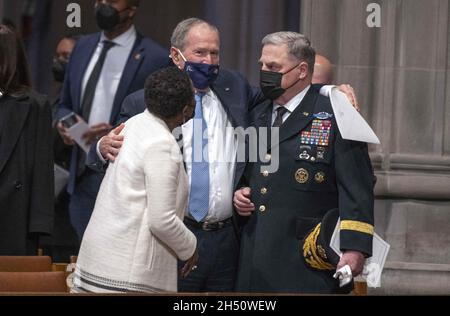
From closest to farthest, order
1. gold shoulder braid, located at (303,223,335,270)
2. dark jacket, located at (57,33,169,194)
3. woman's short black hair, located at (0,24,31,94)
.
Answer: gold shoulder braid, located at (303,223,335,270) < woman's short black hair, located at (0,24,31,94) < dark jacket, located at (57,33,169,194)

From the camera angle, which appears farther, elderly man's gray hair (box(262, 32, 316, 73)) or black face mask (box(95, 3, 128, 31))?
black face mask (box(95, 3, 128, 31))

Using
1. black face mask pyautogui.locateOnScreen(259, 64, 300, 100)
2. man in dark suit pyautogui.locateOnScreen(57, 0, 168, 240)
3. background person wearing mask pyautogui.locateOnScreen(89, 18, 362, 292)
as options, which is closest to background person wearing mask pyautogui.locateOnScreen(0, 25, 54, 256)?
background person wearing mask pyautogui.locateOnScreen(89, 18, 362, 292)

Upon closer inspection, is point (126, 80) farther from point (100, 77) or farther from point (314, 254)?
point (314, 254)

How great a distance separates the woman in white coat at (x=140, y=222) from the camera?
6.08 metres

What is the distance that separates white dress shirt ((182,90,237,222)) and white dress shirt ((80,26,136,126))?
3.73 ft

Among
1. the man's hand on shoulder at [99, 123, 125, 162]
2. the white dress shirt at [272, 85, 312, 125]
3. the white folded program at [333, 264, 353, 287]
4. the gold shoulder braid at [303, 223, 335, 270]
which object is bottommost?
the white folded program at [333, 264, 353, 287]

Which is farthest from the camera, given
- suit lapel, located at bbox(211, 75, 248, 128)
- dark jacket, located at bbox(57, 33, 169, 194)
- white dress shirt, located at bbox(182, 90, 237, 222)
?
dark jacket, located at bbox(57, 33, 169, 194)

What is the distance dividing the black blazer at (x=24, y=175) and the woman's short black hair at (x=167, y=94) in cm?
137

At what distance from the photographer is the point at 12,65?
7461 millimetres

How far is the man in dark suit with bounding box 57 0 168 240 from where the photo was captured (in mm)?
8156

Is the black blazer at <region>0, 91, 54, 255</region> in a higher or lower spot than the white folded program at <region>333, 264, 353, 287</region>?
higher

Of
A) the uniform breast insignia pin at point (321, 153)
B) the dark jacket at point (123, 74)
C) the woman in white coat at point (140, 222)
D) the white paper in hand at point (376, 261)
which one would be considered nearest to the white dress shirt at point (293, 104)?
the uniform breast insignia pin at point (321, 153)

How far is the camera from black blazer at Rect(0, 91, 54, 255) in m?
7.47

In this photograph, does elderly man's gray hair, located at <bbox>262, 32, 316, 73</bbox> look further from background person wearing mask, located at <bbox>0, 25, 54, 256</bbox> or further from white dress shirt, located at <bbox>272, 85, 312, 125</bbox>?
background person wearing mask, located at <bbox>0, 25, 54, 256</bbox>
